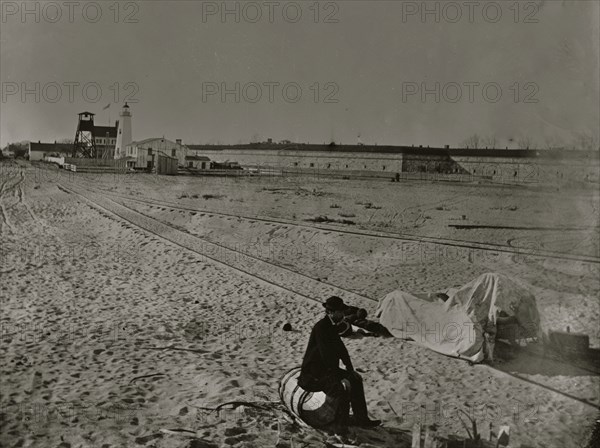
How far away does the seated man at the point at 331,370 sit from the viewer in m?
5.33

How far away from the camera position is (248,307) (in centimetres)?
1023

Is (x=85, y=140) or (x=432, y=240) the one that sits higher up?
(x=85, y=140)

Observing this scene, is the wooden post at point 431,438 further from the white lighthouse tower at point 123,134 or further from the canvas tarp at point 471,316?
the white lighthouse tower at point 123,134

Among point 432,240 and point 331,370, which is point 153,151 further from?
point 331,370

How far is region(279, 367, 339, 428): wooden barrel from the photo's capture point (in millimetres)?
5388

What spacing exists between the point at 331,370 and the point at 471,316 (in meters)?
3.31

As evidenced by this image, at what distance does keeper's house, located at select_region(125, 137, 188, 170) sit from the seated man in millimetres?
29808

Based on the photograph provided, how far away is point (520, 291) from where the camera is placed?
26.2 ft

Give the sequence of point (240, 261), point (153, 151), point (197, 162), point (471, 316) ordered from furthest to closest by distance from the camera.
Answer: point (197, 162), point (153, 151), point (240, 261), point (471, 316)

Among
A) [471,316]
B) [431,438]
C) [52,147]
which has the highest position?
[52,147]

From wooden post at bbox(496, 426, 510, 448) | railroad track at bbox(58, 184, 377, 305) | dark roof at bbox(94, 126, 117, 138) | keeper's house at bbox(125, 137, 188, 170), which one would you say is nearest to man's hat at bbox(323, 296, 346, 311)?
wooden post at bbox(496, 426, 510, 448)

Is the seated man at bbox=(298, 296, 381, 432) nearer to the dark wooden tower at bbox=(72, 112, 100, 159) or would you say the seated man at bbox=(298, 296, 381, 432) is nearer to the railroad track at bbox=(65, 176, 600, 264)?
the railroad track at bbox=(65, 176, 600, 264)

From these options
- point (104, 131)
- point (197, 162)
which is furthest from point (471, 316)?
point (104, 131)

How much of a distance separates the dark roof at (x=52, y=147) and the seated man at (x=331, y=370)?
2933 inches
